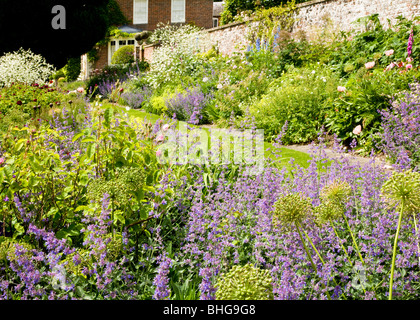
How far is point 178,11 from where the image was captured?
2852 centimetres

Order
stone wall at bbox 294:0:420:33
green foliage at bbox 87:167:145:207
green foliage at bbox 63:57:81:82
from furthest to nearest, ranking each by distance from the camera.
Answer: green foliage at bbox 63:57:81:82 < stone wall at bbox 294:0:420:33 < green foliage at bbox 87:167:145:207

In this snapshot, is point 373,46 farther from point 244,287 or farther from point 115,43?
point 115,43

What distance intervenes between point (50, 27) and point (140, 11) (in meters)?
9.46

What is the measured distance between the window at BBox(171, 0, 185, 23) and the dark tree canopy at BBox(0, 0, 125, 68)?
7417 millimetres

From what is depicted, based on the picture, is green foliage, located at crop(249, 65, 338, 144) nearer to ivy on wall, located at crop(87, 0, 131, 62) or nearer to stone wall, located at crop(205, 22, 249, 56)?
stone wall, located at crop(205, 22, 249, 56)

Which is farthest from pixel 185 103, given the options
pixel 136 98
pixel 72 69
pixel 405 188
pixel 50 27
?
pixel 72 69

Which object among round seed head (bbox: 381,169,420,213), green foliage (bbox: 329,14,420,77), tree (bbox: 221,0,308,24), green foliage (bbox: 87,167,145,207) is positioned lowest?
green foliage (bbox: 87,167,145,207)

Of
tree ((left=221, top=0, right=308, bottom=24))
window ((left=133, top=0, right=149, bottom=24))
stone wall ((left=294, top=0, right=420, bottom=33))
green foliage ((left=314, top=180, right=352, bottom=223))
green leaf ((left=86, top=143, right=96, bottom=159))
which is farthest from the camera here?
window ((left=133, top=0, right=149, bottom=24))

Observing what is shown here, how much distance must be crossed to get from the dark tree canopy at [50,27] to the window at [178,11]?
7.42 m

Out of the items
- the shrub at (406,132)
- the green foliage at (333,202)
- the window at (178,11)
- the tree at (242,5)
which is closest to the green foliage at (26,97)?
the shrub at (406,132)

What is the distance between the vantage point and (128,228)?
2.58m

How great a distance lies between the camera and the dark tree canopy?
1905cm

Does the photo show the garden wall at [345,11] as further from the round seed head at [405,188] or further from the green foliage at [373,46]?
the round seed head at [405,188]

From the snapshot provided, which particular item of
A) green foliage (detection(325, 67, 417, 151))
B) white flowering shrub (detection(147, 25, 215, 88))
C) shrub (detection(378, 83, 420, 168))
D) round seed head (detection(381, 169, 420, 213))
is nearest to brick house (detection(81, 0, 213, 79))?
white flowering shrub (detection(147, 25, 215, 88))
